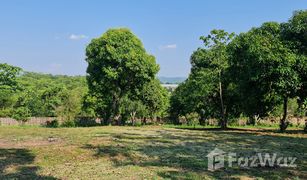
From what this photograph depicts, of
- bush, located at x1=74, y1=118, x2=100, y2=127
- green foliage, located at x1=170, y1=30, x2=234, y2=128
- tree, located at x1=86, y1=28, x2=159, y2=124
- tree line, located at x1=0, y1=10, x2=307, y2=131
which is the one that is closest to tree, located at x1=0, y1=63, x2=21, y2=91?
tree line, located at x1=0, y1=10, x2=307, y2=131

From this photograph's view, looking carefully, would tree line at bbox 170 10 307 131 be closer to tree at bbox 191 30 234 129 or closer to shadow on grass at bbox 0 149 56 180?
tree at bbox 191 30 234 129

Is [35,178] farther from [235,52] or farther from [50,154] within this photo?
[235,52]

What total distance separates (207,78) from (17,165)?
23.8 m

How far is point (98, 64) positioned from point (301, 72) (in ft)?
65.3

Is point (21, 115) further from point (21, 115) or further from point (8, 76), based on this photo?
point (8, 76)

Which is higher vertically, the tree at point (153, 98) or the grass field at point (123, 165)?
the tree at point (153, 98)

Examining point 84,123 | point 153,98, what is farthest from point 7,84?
point 153,98

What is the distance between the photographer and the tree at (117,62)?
111 ft

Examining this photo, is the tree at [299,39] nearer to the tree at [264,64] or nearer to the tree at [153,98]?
the tree at [264,64]

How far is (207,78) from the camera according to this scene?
31297 mm

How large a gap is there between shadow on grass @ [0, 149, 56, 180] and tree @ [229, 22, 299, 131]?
15.7 m

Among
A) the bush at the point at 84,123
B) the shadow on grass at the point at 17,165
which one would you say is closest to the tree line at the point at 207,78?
the bush at the point at 84,123

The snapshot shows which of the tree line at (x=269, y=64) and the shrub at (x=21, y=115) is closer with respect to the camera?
the tree line at (x=269, y=64)

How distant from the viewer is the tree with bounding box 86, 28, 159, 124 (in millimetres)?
33750
